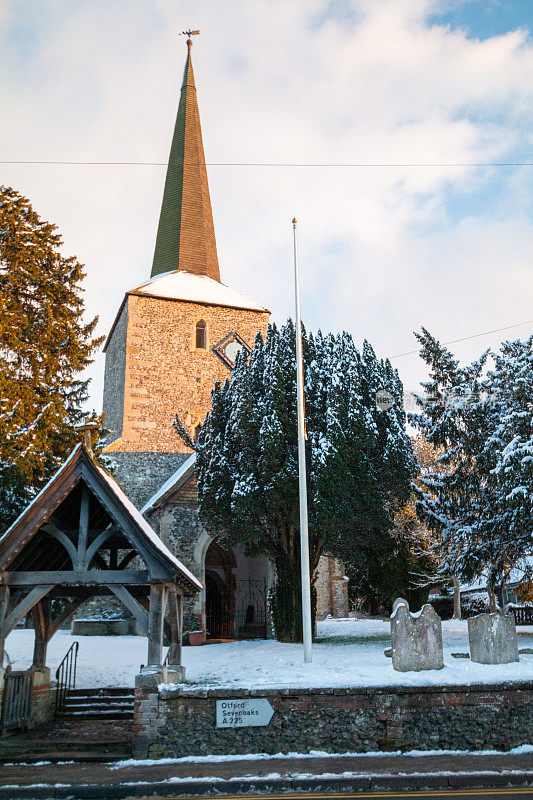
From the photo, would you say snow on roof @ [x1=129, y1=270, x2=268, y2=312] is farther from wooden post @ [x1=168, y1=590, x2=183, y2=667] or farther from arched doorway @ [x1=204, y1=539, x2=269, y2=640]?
wooden post @ [x1=168, y1=590, x2=183, y2=667]

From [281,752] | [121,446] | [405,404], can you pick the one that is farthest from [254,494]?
[121,446]

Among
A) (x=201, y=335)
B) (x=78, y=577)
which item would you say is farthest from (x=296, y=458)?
(x=201, y=335)

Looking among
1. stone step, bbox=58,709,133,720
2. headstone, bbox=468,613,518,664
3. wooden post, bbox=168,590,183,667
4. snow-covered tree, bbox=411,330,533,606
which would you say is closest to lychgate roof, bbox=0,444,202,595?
wooden post, bbox=168,590,183,667

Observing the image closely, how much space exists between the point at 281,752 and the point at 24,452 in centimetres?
971

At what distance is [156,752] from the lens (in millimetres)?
8406

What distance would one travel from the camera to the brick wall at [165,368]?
30156mm

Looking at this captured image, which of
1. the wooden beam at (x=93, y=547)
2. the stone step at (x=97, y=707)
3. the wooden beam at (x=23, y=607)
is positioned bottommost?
the stone step at (x=97, y=707)

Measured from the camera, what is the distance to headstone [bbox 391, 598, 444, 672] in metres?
9.34

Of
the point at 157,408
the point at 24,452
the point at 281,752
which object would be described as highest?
the point at 157,408

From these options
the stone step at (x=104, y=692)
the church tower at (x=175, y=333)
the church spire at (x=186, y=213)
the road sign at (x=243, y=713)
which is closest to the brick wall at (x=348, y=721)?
the road sign at (x=243, y=713)

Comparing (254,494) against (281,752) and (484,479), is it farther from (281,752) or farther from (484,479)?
(281,752)

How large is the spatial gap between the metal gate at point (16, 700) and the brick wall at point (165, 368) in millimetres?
19126

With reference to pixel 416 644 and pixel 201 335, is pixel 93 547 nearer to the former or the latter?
pixel 416 644

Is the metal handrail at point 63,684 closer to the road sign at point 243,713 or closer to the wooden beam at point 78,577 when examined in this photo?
the wooden beam at point 78,577
